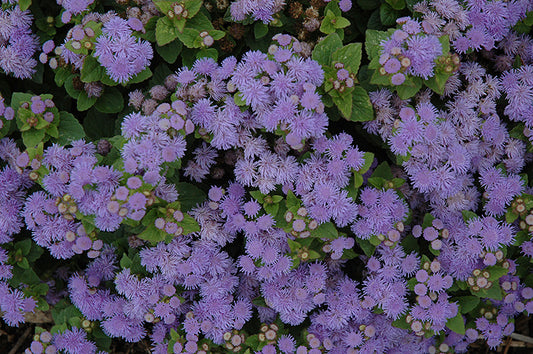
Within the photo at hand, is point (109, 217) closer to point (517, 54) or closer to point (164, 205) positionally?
point (164, 205)

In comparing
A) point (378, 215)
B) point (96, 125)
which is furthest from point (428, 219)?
point (96, 125)

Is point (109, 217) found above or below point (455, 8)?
below

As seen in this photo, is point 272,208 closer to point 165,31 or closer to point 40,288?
point 165,31

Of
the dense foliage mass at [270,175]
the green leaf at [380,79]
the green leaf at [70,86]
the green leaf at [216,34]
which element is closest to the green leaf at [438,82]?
the dense foliage mass at [270,175]

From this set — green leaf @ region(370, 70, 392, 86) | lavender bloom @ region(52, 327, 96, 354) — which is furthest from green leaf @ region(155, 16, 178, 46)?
lavender bloom @ region(52, 327, 96, 354)

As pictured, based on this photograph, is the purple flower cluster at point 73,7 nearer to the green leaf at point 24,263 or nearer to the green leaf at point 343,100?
the green leaf at point 24,263

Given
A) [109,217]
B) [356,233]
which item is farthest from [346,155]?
[109,217]

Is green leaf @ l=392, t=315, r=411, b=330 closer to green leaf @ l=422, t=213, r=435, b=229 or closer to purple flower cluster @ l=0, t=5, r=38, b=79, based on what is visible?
green leaf @ l=422, t=213, r=435, b=229
